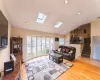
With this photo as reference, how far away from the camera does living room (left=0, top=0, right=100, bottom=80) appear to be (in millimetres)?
3221

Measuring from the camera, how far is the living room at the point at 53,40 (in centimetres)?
322

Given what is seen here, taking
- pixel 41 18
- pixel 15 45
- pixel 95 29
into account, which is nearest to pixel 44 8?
pixel 41 18

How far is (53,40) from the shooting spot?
7.91 meters

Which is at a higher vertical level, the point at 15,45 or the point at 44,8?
the point at 44,8

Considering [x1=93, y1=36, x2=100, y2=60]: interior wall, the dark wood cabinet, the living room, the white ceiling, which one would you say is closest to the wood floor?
the living room

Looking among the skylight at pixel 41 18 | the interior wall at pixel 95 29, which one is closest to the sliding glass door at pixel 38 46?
the skylight at pixel 41 18

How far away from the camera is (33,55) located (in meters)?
6.37

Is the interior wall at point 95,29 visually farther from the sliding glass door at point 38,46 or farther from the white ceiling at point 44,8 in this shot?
the sliding glass door at point 38,46

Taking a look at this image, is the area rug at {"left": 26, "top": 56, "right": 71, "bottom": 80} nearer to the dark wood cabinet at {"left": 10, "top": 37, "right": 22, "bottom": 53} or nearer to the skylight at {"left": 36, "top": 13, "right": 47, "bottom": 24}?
the dark wood cabinet at {"left": 10, "top": 37, "right": 22, "bottom": 53}

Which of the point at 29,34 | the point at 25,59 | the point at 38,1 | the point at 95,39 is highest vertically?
the point at 38,1

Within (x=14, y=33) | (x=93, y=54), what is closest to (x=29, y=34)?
(x=14, y=33)

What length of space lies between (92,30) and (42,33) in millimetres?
4575

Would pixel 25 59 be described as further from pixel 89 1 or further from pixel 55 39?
pixel 89 1

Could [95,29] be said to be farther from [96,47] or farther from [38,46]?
[38,46]
